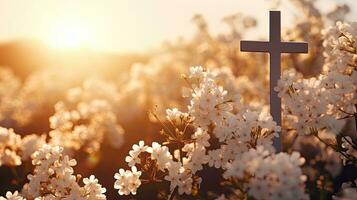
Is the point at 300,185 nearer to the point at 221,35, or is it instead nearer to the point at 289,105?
the point at 289,105

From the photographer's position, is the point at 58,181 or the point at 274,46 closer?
the point at 58,181

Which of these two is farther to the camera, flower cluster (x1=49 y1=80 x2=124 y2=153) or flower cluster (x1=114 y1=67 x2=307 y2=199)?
flower cluster (x1=49 y1=80 x2=124 y2=153)

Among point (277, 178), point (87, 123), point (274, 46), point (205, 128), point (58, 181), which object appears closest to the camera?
point (277, 178)

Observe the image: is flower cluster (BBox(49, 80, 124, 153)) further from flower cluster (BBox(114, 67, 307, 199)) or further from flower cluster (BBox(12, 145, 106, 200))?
flower cluster (BBox(114, 67, 307, 199))

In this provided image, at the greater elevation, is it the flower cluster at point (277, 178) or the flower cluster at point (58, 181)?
the flower cluster at point (58, 181)

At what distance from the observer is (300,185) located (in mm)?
4883

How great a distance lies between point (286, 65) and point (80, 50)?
37.6m

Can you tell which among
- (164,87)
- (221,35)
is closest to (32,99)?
(164,87)

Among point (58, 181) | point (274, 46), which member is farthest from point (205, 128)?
point (274, 46)

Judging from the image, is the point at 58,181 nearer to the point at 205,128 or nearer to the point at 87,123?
the point at 205,128

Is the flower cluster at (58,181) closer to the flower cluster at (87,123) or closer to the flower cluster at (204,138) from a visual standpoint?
the flower cluster at (204,138)

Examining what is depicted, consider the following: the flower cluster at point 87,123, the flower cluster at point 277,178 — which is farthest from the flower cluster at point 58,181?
the flower cluster at point 87,123

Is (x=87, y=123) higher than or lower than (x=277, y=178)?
higher

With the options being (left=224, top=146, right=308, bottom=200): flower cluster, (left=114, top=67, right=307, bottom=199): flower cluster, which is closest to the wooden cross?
(left=114, top=67, right=307, bottom=199): flower cluster
